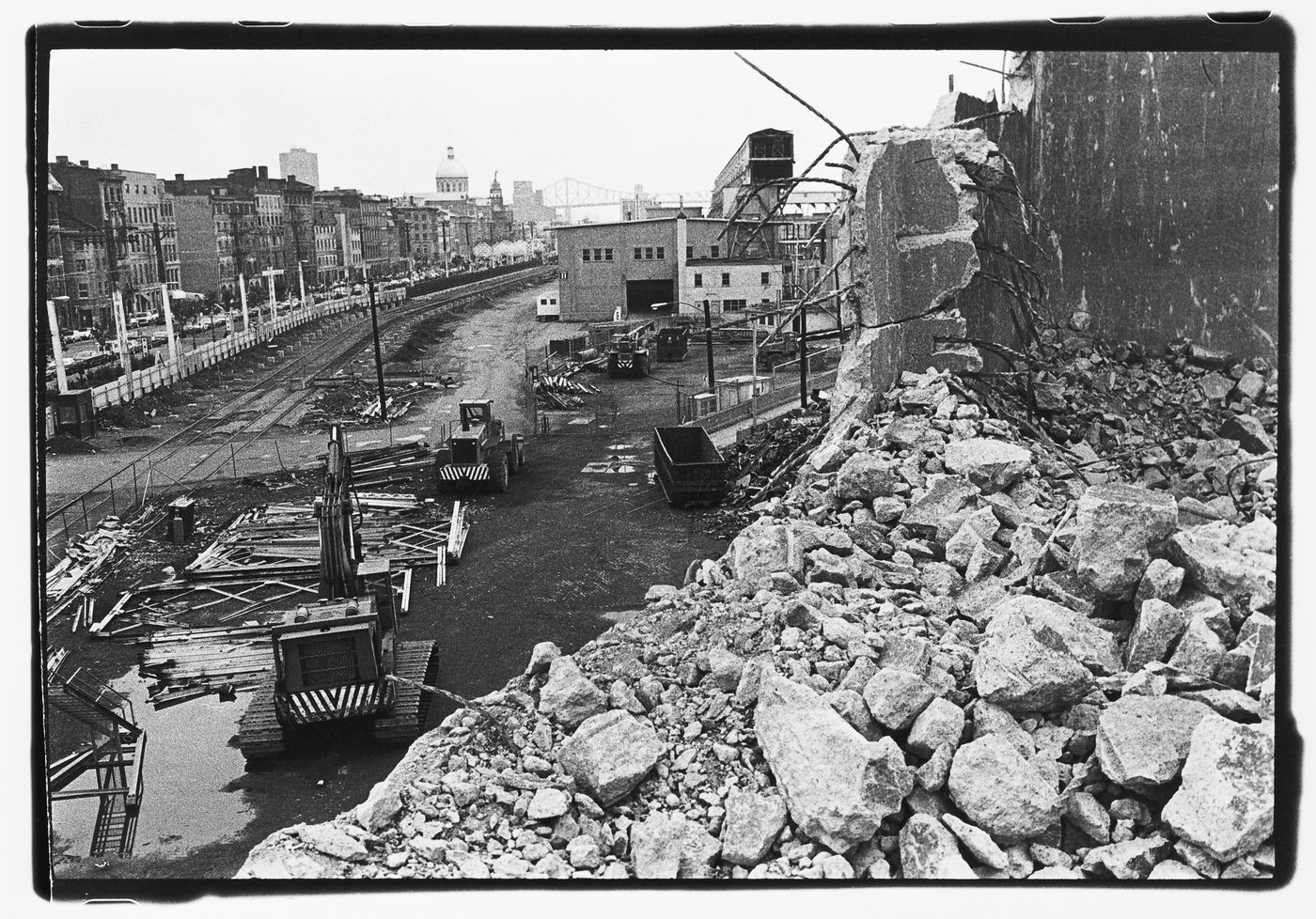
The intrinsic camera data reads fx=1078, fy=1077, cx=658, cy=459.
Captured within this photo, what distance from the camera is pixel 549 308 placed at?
48.7m

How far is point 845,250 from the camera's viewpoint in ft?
39.2

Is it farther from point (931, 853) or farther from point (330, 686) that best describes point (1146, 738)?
point (330, 686)

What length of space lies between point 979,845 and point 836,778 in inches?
35.4

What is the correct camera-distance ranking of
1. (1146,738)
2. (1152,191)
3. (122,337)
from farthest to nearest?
(122,337)
(1152,191)
(1146,738)

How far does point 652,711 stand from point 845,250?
20.6 feet

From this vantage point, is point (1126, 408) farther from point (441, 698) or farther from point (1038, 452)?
point (441, 698)

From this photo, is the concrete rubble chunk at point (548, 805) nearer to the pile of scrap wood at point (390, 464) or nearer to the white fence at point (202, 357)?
the pile of scrap wood at point (390, 464)

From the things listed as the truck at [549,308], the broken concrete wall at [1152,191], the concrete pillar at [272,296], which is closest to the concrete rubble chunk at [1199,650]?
the broken concrete wall at [1152,191]

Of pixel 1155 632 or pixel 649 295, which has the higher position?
pixel 649 295

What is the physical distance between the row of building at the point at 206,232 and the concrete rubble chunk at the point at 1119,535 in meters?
7.22

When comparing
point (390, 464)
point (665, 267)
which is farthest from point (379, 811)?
point (665, 267)

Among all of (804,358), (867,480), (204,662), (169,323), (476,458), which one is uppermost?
(169,323)

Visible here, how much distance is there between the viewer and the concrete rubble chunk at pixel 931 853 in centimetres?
631

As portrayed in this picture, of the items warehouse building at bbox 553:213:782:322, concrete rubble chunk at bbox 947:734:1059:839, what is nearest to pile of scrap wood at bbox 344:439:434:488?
concrete rubble chunk at bbox 947:734:1059:839
